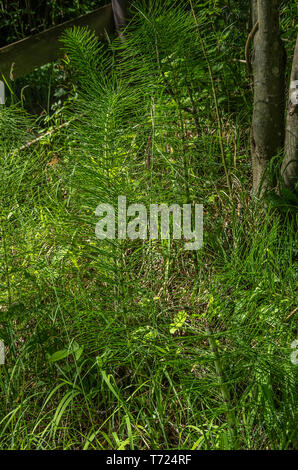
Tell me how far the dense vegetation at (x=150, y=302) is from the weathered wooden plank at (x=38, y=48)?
0.81 meters

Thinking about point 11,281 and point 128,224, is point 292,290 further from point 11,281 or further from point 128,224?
point 11,281

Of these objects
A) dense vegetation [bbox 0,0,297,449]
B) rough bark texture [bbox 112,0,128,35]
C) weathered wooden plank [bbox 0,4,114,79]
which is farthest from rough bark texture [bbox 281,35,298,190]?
weathered wooden plank [bbox 0,4,114,79]

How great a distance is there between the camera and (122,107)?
199 centimetres

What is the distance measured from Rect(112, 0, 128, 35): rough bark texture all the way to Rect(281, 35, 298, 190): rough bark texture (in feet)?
4.30

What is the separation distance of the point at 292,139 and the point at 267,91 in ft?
0.83

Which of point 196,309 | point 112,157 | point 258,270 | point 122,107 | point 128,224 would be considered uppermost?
point 122,107

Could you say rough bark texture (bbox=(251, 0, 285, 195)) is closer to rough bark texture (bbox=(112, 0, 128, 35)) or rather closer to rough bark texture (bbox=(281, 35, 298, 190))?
rough bark texture (bbox=(281, 35, 298, 190))

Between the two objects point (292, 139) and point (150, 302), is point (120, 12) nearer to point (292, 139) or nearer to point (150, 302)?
point (292, 139)

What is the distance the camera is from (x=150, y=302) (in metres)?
1.78

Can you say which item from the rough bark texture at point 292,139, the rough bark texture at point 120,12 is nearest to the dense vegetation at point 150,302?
the rough bark texture at point 292,139

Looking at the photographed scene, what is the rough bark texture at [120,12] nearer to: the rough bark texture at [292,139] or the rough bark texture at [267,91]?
the rough bark texture at [267,91]

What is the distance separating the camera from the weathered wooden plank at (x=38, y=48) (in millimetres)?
2787

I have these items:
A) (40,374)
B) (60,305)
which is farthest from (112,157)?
(40,374)
